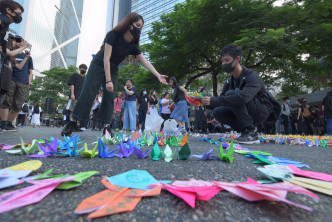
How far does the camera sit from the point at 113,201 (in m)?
0.61

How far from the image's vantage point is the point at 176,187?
0.72m

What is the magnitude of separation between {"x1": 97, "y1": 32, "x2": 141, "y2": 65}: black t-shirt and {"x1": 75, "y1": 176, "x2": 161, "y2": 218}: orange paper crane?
1.98 metres

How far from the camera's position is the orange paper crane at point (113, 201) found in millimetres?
556

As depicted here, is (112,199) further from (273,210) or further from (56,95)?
(56,95)

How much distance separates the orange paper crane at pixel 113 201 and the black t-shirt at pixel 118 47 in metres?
1.98

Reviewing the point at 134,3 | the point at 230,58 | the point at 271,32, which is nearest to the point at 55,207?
the point at 230,58

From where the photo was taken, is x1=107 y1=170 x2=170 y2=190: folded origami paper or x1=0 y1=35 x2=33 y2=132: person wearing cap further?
x1=0 y1=35 x2=33 y2=132: person wearing cap

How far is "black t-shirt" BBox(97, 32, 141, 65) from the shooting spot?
2287 mm

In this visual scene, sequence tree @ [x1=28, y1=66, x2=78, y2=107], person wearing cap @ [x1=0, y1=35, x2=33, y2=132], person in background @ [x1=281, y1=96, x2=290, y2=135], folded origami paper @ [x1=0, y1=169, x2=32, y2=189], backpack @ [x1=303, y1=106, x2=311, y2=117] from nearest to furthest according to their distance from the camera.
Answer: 1. folded origami paper @ [x1=0, y1=169, x2=32, y2=189]
2. person wearing cap @ [x1=0, y1=35, x2=33, y2=132]
3. backpack @ [x1=303, y1=106, x2=311, y2=117]
4. person in background @ [x1=281, y1=96, x2=290, y2=135]
5. tree @ [x1=28, y1=66, x2=78, y2=107]

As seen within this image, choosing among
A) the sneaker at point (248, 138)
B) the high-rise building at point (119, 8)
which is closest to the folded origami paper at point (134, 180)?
the sneaker at point (248, 138)

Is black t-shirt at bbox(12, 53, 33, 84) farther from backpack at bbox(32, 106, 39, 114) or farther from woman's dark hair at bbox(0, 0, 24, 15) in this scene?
backpack at bbox(32, 106, 39, 114)

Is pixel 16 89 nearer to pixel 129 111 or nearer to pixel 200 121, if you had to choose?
pixel 129 111

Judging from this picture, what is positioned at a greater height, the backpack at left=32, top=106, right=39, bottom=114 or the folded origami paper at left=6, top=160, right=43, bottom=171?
the backpack at left=32, top=106, right=39, bottom=114

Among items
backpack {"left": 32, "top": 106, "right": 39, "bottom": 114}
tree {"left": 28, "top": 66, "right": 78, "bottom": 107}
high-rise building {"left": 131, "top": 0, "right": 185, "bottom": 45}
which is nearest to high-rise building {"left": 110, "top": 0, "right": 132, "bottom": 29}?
high-rise building {"left": 131, "top": 0, "right": 185, "bottom": 45}
